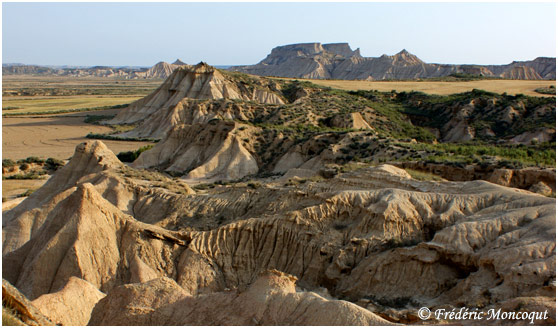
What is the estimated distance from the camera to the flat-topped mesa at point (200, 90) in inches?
2849

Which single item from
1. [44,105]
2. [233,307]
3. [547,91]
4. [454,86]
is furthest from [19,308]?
[44,105]

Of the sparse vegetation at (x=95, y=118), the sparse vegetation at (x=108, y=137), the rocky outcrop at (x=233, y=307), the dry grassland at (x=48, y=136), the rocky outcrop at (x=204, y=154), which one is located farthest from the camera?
the sparse vegetation at (x=95, y=118)

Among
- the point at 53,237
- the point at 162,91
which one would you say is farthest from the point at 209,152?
the point at 162,91

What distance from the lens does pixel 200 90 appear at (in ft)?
243

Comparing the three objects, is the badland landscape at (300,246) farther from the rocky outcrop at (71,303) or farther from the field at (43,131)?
the field at (43,131)

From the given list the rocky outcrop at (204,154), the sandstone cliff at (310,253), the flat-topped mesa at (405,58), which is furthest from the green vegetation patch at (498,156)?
the flat-topped mesa at (405,58)

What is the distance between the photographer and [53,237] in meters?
16.5

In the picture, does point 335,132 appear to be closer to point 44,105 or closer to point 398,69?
point 44,105

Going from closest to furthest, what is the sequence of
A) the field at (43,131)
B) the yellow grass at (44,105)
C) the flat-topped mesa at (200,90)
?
the field at (43,131)
the flat-topped mesa at (200,90)
the yellow grass at (44,105)

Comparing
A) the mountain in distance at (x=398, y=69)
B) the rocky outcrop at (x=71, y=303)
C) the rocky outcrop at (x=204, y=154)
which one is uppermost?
the mountain in distance at (x=398, y=69)

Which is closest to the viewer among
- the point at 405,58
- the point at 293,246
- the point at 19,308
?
the point at 19,308

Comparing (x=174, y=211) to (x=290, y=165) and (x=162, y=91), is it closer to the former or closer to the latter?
(x=290, y=165)

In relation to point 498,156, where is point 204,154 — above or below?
below

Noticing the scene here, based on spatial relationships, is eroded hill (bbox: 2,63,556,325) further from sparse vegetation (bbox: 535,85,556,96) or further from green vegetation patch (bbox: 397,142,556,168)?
sparse vegetation (bbox: 535,85,556,96)
